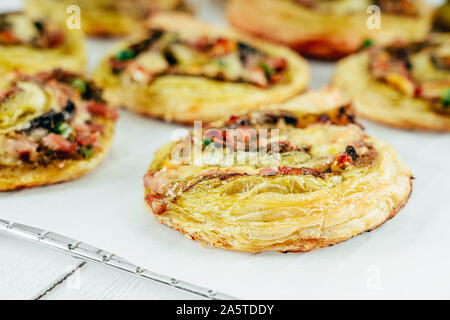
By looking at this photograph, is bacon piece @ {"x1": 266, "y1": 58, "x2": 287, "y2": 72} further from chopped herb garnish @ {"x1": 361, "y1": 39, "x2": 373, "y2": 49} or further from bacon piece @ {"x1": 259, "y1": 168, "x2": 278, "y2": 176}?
bacon piece @ {"x1": 259, "y1": 168, "x2": 278, "y2": 176}

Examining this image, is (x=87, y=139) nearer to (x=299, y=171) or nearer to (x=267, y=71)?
(x=299, y=171)

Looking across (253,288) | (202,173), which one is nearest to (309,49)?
(202,173)

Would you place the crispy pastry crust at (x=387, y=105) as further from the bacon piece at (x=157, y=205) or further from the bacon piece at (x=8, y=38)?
the bacon piece at (x=8, y=38)

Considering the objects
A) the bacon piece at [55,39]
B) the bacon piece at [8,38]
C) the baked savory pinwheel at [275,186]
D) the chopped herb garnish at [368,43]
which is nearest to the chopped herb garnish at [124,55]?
the bacon piece at [55,39]

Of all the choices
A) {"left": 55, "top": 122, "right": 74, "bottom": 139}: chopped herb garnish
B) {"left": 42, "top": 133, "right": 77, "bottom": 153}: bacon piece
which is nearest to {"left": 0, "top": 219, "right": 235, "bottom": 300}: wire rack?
{"left": 42, "top": 133, "right": 77, "bottom": 153}: bacon piece

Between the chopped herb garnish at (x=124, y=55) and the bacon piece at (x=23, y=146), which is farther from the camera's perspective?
the chopped herb garnish at (x=124, y=55)

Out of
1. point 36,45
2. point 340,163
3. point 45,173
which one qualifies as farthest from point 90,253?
point 36,45
